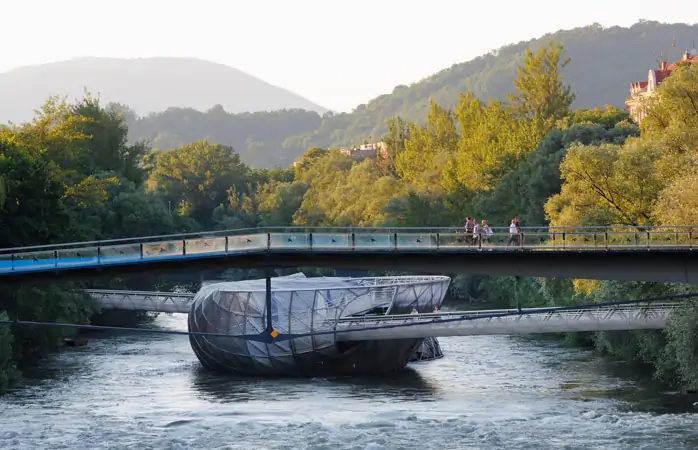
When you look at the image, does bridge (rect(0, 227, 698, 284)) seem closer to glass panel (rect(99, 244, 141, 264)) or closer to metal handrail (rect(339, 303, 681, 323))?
glass panel (rect(99, 244, 141, 264))

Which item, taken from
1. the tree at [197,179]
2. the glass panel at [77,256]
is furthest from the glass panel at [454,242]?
the tree at [197,179]

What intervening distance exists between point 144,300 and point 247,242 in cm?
4167

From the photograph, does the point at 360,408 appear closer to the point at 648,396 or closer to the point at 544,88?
the point at 648,396

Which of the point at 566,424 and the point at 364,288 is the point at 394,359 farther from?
the point at 566,424

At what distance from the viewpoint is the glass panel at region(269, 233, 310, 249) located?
48.3 meters

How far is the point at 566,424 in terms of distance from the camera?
48.6m

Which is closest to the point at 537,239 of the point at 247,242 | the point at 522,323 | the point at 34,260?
the point at 247,242

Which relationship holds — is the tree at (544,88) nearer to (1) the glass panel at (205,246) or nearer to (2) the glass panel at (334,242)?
(2) the glass panel at (334,242)

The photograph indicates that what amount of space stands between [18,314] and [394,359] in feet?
68.1

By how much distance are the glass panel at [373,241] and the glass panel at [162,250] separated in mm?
7016

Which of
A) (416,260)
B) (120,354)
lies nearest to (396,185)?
(120,354)

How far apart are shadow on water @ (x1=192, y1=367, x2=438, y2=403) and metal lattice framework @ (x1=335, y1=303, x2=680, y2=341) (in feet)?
8.25

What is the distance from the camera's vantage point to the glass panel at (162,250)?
1922 inches

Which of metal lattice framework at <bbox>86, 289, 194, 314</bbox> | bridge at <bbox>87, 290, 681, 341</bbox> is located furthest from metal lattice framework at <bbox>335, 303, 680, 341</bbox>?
metal lattice framework at <bbox>86, 289, 194, 314</bbox>
